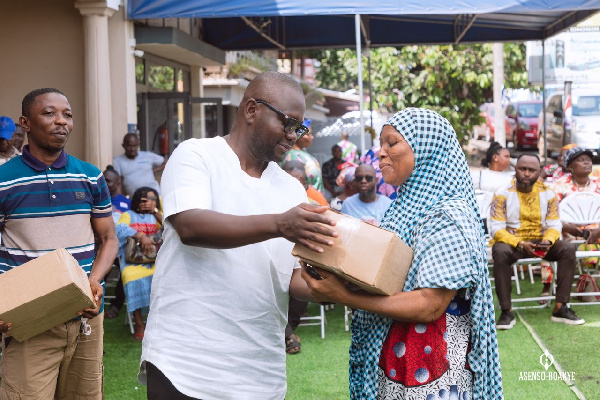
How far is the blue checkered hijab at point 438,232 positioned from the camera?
2652 mm

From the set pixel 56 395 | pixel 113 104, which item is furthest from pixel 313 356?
pixel 113 104

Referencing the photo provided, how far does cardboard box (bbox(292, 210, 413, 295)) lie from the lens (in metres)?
2.46

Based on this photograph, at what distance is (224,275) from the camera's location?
2.51 m

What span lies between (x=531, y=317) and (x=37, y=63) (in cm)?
793

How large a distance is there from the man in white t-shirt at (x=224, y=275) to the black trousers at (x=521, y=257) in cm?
556

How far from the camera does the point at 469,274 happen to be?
8.66 feet

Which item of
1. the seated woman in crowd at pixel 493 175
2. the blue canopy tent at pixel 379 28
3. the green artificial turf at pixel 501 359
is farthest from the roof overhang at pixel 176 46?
the green artificial turf at pixel 501 359

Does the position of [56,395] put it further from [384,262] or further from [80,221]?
[384,262]

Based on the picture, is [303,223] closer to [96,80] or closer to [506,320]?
[506,320]

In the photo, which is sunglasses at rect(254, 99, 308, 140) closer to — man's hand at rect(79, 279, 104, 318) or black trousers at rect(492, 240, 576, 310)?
man's hand at rect(79, 279, 104, 318)

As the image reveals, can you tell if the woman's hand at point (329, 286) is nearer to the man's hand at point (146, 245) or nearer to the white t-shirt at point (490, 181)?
the man's hand at point (146, 245)

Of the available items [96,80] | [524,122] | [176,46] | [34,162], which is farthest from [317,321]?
[524,122]

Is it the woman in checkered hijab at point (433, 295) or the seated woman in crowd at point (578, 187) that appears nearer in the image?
the woman in checkered hijab at point (433, 295)

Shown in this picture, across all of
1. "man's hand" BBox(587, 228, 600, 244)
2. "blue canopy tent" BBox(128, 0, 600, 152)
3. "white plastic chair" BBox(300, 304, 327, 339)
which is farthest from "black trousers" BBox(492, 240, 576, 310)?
"blue canopy tent" BBox(128, 0, 600, 152)
